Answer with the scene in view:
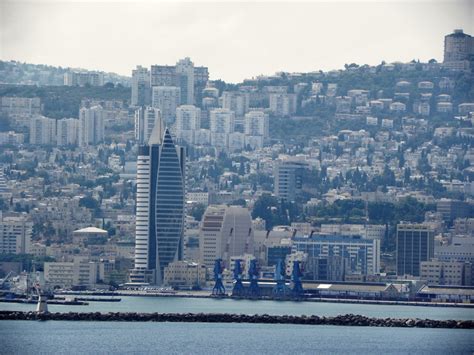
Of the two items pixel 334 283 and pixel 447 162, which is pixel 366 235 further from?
pixel 447 162

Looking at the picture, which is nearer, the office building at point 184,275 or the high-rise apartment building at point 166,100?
the office building at point 184,275

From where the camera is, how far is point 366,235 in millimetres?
114875

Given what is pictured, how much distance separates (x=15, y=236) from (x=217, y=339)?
37.6 metres

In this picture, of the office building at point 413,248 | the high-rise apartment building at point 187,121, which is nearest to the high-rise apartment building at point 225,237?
the office building at point 413,248

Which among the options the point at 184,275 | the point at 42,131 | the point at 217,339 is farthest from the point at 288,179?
the point at 217,339

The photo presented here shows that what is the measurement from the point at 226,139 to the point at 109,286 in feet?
143

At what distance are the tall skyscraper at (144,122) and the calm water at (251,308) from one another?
3937cm

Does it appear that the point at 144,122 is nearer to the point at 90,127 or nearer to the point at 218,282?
the point at 90,127

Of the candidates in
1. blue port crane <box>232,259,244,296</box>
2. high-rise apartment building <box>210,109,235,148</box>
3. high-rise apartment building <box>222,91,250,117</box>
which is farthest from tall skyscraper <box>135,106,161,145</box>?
blue port crane <box>232,259,244,296</box>

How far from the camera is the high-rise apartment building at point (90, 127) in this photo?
143 m

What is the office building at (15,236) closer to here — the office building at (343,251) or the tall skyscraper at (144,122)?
the office building at (343,251)

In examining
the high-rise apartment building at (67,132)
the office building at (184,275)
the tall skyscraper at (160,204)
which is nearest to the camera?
the office building at (184,275)

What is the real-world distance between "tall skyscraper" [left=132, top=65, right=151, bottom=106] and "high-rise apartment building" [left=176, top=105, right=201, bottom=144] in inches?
97.1

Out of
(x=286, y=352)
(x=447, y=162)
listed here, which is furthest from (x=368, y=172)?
(x=286, y=352)
